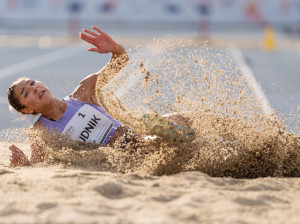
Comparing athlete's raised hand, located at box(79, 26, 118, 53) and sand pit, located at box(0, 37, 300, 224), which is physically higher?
athlete's raised hand, located at box(79, 26, 118, 53)

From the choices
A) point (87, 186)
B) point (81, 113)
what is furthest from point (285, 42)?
point (87, 186)

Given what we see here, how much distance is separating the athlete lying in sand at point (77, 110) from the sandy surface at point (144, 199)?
3.65 ft

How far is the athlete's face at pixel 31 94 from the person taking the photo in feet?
18.2

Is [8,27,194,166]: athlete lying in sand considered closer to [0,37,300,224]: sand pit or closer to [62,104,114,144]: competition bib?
[62,104,114,144]: competition bib

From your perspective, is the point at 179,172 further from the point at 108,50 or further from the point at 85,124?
the point at 108,50

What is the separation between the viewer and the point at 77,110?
19.2 ft

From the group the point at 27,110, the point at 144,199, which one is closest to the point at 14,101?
the point at 27,110

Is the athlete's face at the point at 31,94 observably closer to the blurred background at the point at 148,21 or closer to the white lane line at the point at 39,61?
the white lane line at the point at 39,61

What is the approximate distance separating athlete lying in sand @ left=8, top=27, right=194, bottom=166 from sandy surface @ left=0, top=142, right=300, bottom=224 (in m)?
1.11

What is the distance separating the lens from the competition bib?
225 inches

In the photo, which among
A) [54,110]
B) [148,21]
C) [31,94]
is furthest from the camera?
[148,21]

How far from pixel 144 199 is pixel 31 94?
7.14 feet

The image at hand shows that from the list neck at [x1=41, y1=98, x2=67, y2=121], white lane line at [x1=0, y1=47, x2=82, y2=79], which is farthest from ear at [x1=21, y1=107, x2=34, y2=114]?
white lane line at [x1=0, y1=47, x2=82, y2=79]

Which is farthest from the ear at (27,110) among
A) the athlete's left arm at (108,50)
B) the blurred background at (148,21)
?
the blurred background at (148,21)
